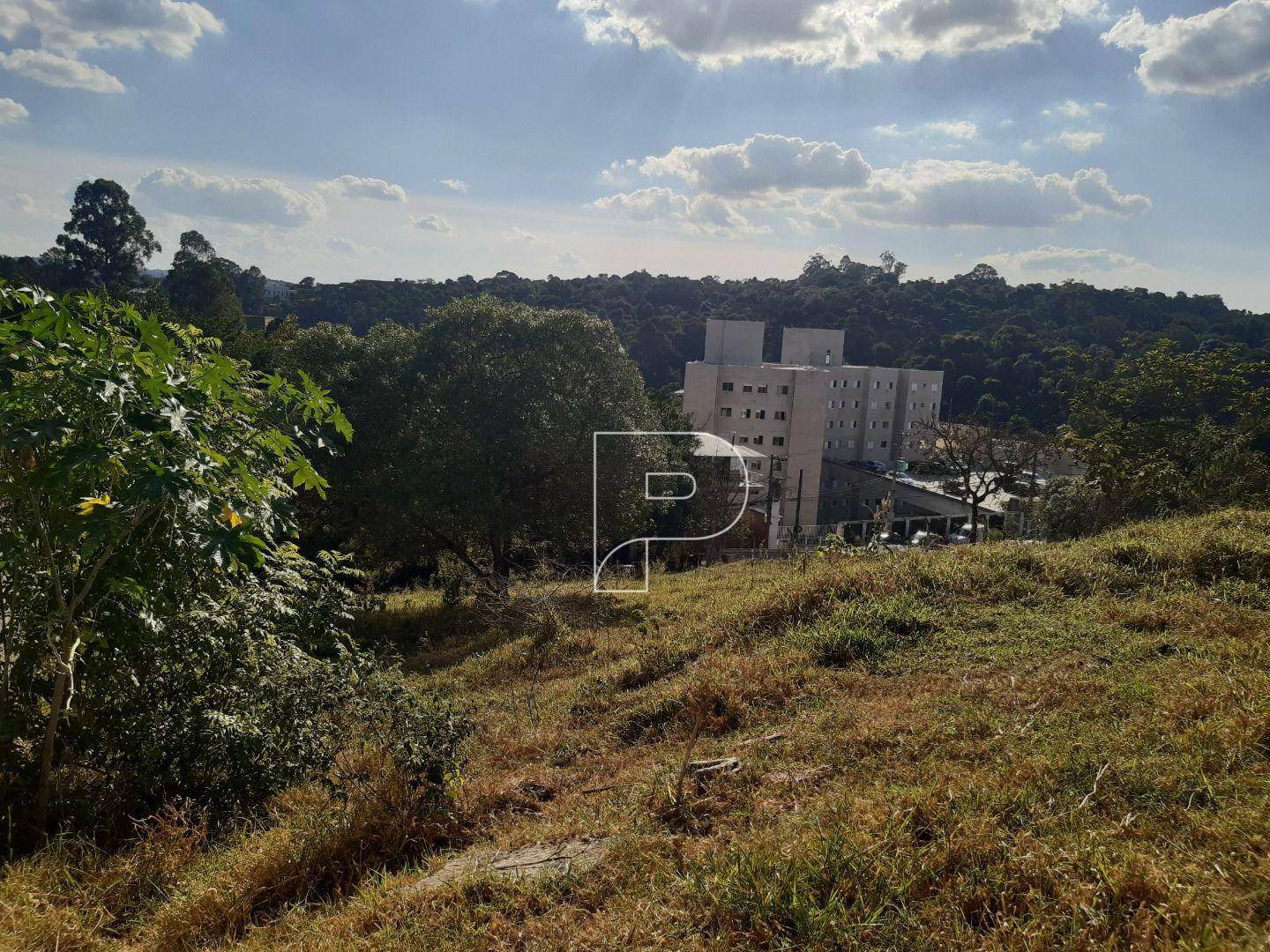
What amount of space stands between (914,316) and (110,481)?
69.1 meters

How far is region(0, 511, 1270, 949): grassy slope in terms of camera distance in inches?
106

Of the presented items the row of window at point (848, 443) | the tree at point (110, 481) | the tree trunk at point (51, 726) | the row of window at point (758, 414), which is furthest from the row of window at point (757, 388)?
the tree trunk at point (51, 726)

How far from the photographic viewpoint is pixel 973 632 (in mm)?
5746

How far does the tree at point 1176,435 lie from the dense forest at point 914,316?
27.6 metres

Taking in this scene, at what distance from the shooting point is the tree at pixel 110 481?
322 cm

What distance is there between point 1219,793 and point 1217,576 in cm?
389

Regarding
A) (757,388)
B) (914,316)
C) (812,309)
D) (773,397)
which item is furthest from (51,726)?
(914,316)

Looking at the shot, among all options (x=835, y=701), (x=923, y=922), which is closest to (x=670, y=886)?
(x=923, y=922)

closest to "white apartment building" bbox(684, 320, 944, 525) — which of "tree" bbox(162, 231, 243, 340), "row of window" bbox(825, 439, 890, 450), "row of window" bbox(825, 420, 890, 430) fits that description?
"row of window" bbox(825, 420, 890, 430)

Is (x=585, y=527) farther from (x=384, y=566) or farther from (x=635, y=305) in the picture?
(x=635, y=305)

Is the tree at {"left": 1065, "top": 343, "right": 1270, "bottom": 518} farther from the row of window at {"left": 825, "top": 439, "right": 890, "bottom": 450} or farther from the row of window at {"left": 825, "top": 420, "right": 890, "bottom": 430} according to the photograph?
the row of window at {"left": 825, "top": 439, "right": 890, "bottom": 450}

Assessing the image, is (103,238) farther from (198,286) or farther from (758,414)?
(758,414)

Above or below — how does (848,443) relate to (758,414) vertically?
below

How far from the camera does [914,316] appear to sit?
218 ft
